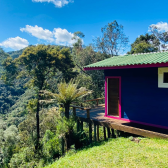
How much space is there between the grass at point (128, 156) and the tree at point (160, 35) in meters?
24.0

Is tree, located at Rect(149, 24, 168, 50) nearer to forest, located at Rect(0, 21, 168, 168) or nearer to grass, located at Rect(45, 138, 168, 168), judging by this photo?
forest, located at Rect(0, 21, 168, 168)

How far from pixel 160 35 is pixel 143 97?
75.1 feet

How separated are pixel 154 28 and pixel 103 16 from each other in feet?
32.6

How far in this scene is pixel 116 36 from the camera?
2097 centimetres

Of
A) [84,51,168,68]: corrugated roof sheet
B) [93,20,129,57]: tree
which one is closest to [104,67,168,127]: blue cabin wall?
[84,51,168,68]: corrugated roof sheet

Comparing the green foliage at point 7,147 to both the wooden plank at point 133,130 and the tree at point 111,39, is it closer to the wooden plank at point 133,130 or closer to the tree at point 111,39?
the wooden plank at point 133,130

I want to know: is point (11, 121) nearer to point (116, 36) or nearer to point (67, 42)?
point (67, 42)

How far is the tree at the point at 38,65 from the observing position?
13766 mm

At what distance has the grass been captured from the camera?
150 inches

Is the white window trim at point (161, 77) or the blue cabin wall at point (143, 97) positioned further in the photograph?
the blue cabin wall at point (143, 97)

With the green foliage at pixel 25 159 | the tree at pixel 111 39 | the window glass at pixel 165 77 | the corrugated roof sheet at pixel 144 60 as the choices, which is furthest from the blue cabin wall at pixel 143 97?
the tree at pixel 111 39

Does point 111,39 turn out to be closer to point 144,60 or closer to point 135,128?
point 144,60

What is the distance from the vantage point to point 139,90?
21.1 ft

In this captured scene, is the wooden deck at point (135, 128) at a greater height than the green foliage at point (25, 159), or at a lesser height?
greater
